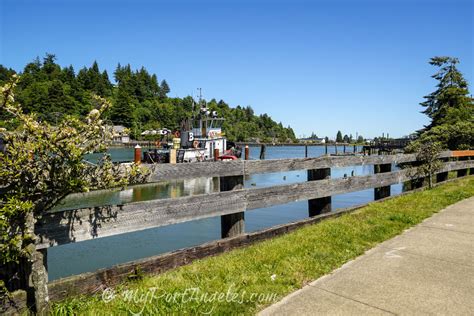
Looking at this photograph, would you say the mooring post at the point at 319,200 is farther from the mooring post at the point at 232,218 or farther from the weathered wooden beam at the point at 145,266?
the mooring post at the point at 232,218

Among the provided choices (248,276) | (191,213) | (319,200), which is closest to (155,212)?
(191,213)

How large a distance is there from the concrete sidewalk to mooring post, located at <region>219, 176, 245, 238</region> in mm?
1631

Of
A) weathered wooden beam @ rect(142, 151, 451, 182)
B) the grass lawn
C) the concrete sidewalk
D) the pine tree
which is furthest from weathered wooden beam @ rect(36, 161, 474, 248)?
the pine tree

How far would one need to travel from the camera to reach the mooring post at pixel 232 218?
542cm

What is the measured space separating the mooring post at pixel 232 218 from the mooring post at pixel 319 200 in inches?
87.5

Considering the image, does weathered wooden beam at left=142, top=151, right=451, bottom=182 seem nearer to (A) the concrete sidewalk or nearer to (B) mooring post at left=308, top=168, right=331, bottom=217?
(B) mooring post at left=308, top=168, right=331, bottom=217

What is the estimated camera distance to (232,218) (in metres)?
5.44

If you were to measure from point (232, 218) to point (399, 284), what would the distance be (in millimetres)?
2379

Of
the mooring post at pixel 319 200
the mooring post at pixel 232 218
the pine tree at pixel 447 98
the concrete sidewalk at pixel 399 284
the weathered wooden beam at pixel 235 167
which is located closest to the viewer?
the concrete sidewalk at pixel 399 284

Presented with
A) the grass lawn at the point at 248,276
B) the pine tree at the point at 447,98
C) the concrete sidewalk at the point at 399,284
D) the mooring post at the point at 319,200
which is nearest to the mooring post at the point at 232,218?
the grass lawn at the point at 248,276

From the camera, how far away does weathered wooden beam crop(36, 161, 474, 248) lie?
3.45 meters

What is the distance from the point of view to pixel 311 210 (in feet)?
24.3

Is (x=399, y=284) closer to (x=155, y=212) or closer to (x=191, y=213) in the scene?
(x=191, y=213)

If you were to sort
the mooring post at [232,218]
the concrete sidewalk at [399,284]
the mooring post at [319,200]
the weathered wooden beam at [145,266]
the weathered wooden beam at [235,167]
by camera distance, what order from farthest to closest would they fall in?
the mooring post at [319,200] < the mooring post at [232,218] < the weathered wooden beam at [235,167] < the weathered wooden beam at [145,266] < the concrete sidewalk at [399,284]
